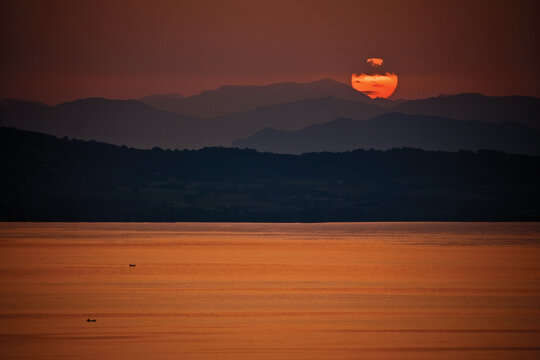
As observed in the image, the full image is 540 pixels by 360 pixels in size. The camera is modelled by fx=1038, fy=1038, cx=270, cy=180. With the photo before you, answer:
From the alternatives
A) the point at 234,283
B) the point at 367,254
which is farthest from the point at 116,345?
the point at 367,254

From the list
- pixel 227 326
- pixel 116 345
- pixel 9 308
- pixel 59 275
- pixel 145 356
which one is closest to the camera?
pixel 145 356

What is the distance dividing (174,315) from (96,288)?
1236 centimetres

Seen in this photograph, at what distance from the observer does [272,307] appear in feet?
135

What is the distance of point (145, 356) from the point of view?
94.1 ft

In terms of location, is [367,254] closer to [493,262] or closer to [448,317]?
[493,262]

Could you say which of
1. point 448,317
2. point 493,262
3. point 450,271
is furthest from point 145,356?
Result: point 493,262

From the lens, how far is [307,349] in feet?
98.3

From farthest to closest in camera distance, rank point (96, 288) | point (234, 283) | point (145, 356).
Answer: point (234, 283) < point (96, 288) < point (145, 356)

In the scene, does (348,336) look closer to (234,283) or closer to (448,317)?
(448,317)

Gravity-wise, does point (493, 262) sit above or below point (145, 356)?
above

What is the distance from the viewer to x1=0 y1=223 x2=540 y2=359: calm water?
99.1 ft

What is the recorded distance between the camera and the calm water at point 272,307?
30.2m

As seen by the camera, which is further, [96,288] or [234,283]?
[234,283]

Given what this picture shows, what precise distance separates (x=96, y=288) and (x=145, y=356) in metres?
21.3
